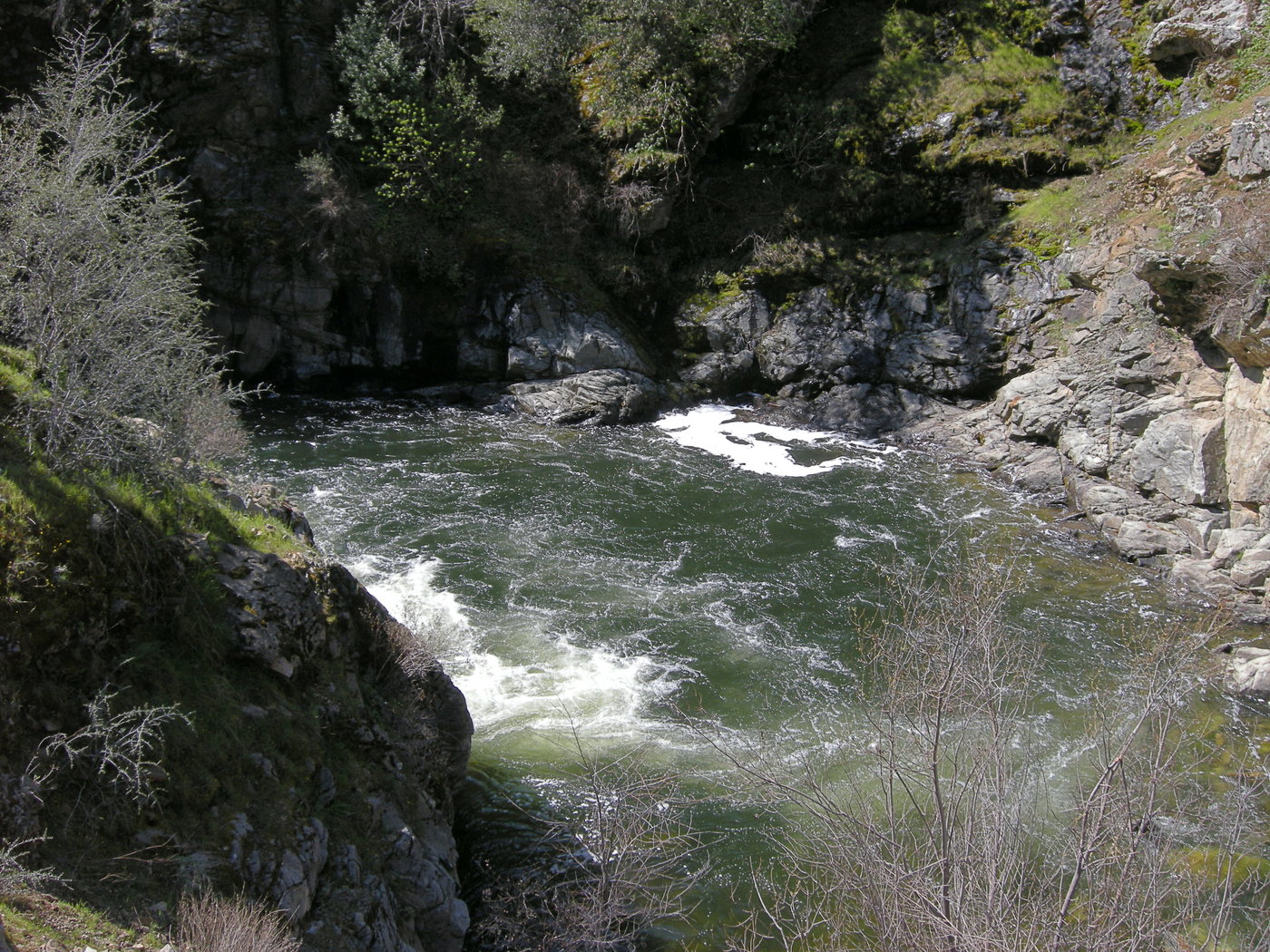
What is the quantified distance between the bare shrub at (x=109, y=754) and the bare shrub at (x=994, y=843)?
14.4ft

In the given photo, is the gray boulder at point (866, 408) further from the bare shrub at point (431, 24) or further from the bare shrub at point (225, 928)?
the bare shrub at point (225, 928)

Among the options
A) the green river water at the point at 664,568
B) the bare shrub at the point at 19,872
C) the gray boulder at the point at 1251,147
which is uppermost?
the gray boulder at the point at 1251,147

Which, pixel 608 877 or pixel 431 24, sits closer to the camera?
pixel 608 877

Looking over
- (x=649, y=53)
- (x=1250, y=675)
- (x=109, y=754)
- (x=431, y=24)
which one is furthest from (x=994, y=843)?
(x=431, y=24)

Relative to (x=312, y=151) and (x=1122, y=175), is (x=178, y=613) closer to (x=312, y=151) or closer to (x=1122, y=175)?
(x=312, y=151)

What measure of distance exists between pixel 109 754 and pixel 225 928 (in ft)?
4.05

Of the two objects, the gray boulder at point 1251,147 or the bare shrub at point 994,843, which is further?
the gray boulder at point 1251,147

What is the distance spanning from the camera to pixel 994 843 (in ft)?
20.7

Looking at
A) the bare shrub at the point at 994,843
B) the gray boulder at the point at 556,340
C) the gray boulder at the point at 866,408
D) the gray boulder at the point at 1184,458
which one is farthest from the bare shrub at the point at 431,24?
the bare shrub at the point at 994,843

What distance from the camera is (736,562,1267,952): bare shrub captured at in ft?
19.7

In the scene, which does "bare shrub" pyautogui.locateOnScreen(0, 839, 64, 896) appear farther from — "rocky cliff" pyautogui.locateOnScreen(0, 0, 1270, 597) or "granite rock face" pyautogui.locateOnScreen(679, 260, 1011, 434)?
"granite rock face" pyautogui.locateOnScreen(679, 260, 1011, 434)

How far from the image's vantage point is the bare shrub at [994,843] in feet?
19.7

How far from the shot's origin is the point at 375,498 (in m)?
16.1

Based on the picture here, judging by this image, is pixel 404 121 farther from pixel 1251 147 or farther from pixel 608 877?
pixel 608 877
